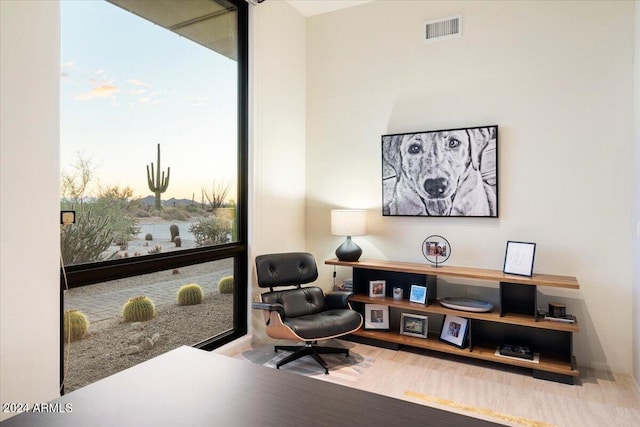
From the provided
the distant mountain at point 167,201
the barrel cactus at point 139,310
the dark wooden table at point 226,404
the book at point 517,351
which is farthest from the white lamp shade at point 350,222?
the dark wooden table at point 226,404

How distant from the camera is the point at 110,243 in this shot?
252 cm

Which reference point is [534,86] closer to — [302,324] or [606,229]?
[606,229]

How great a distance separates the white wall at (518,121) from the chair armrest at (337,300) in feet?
2.25

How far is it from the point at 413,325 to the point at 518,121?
2.00 meters

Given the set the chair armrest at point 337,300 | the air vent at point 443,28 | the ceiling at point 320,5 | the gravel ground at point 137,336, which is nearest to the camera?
the gravel ground at point 137,336

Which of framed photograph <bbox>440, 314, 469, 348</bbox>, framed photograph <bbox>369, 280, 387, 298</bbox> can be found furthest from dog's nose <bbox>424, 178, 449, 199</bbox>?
framed photograph <bbox>440, 314, 469, 348</bbox>

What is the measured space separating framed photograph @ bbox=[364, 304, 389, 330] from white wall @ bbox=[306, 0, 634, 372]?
1.74 ft

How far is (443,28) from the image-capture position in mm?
3639

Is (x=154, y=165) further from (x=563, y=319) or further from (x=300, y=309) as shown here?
(x=563, y=319)

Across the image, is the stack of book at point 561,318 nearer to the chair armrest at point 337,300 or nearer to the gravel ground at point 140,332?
the chair armrest at point 337,300

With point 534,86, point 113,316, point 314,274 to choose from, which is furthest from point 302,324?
point 534,86

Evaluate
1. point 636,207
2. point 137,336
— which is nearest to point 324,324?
point 137,336

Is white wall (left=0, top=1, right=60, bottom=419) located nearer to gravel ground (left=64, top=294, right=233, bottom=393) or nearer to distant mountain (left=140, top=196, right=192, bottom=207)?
gravel ground (left=64, top=294, right=233, bottom=393)

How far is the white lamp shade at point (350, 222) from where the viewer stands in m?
3.72
